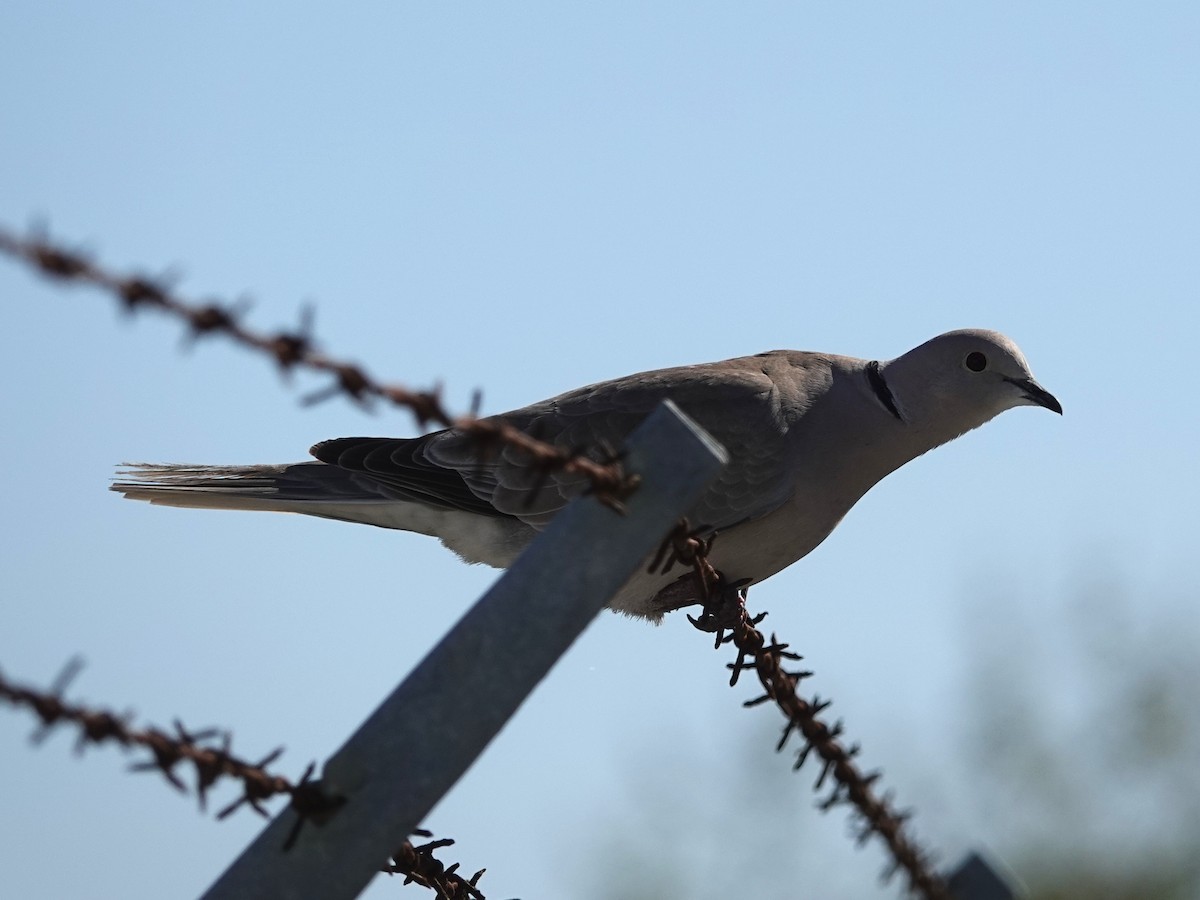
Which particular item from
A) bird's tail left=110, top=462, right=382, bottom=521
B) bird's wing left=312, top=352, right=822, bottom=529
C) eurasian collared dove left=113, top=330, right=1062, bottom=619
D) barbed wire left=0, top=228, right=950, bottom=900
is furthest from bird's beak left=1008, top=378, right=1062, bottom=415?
barbed wire left=0, top=228, right=950, bottom=900

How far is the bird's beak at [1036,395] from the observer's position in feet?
15.7

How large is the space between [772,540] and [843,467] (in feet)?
1.05

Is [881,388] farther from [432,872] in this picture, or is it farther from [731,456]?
[432,872]

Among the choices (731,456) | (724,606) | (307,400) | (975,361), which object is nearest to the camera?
(307,400)

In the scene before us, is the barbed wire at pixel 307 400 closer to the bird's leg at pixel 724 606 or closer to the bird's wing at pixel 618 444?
the bird's leg at pixel 724 606

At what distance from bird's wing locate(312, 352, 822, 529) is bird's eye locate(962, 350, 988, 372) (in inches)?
19.9

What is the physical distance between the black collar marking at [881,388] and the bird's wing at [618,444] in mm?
198

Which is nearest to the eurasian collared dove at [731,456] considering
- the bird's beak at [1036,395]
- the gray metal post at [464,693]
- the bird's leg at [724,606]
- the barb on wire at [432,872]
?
the bird's beak at [1036,395]

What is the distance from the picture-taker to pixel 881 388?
4.82 metres

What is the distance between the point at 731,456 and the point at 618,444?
0.35 metres

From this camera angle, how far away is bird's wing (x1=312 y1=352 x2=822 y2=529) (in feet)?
15.1

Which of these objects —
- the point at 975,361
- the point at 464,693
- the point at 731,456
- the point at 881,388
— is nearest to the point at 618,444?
the point at 731,456

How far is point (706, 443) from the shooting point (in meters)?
1.74

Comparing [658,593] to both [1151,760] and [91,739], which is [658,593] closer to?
[91,739]
